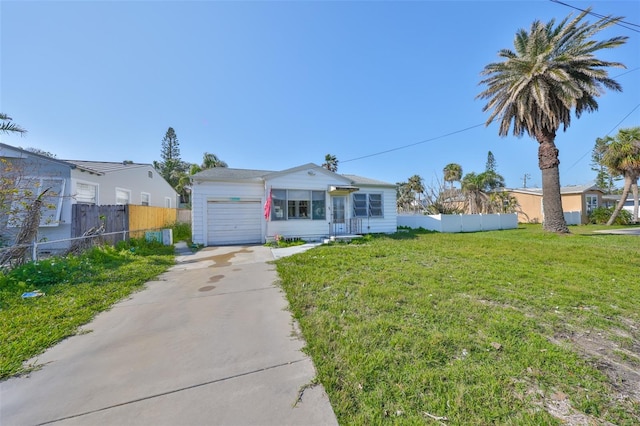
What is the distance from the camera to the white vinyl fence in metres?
16.9

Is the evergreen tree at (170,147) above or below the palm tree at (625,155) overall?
above

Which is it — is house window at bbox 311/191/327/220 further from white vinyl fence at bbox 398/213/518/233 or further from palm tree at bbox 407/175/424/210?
palm tree at bbox 407/175/424/210

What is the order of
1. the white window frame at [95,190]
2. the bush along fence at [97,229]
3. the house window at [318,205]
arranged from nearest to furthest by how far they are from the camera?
the bush along fence at [97,229] → the white window frame at [95,190] → the house window at [318,205]

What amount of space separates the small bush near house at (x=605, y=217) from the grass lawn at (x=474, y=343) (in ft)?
75.0

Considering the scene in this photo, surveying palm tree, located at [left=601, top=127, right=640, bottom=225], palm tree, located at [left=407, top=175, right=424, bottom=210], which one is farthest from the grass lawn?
palm tree, located at [left=407, top=175, right=424, bottom=210]

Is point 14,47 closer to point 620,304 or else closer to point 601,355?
point 601,355

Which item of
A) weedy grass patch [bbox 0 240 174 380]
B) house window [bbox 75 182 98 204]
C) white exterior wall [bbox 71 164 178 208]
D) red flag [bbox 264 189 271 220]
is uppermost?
white exterior wall [bbox 71 164 178 208]

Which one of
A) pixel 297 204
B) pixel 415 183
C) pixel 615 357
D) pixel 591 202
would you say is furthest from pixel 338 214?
pixel 591 202

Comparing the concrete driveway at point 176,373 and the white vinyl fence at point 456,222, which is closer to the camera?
the concrete driveway at point 176,373

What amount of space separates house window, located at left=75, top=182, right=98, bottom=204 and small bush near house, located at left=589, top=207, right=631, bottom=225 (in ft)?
119

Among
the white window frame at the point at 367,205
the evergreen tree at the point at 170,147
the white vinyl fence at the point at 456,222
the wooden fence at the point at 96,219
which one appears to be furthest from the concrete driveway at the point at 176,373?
the evergreen tree at the point at 170,147

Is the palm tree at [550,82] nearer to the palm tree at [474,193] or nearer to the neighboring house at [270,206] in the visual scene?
the neighboring house at [270,206]

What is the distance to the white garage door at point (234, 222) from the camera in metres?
11.0

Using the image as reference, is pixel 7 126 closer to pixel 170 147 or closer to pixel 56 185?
pixel 56 185
